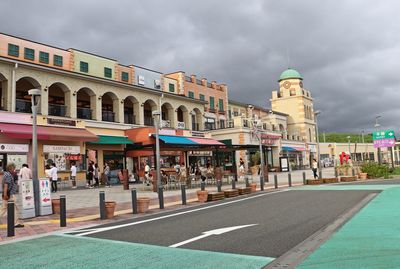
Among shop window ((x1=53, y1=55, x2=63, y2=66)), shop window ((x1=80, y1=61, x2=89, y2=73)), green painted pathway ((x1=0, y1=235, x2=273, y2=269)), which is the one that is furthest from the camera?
shop window ((x1=80, y1=61, x2=89, y2=73))

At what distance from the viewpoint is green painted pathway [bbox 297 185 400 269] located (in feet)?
17.6

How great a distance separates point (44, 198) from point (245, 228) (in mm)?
7316

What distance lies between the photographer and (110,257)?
20.7 ft

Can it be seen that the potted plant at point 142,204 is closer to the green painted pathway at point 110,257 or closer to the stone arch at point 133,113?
the green painted pathway at point 110,257

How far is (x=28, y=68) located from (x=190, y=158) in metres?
18.4

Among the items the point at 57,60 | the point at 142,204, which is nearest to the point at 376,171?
the point at 142,204

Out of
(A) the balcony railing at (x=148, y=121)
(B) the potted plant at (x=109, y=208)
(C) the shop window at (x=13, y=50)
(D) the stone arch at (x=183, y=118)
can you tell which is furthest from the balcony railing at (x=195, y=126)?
(B) the potted plant at (x=109, y=208)

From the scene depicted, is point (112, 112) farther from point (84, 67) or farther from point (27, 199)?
point (27, 199)

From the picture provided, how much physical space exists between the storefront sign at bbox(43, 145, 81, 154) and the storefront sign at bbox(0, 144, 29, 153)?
1.40m

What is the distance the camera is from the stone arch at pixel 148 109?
35594 millimetres

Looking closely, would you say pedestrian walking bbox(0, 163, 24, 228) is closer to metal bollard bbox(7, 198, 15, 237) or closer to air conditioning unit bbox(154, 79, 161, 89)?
metal bollard bbox(7, 198, 15, 237)

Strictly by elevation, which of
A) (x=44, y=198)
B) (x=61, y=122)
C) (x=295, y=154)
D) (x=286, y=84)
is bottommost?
(x=44, y=198)

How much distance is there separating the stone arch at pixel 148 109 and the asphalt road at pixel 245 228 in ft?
77.7

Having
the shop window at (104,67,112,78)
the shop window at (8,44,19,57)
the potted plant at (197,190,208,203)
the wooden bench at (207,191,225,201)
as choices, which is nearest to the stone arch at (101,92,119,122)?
the shop window at (104,67,112,78)
